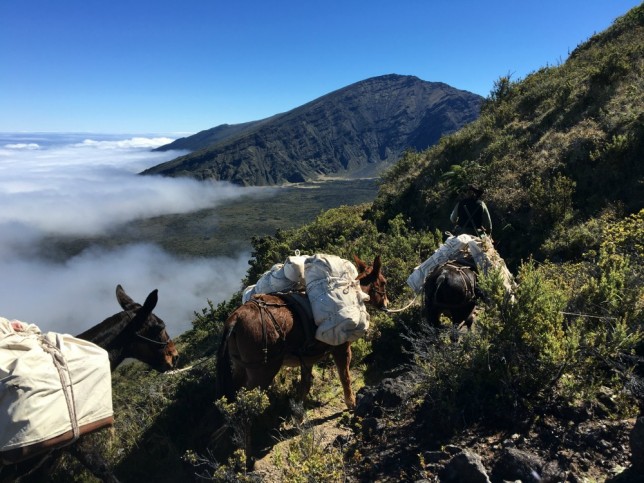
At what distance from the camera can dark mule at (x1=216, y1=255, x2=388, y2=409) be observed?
4.71 metres

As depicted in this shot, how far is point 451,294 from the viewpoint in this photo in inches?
240

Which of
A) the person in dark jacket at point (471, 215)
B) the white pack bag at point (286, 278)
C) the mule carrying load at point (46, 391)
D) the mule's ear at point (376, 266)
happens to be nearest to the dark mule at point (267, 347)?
the white pack bag at point (286, 278)

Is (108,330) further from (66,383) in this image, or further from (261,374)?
(261,374)

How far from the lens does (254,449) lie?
16.1 ft

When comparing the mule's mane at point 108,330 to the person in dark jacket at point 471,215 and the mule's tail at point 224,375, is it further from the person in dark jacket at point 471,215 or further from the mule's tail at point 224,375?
the person in dark jacket at point 471,215

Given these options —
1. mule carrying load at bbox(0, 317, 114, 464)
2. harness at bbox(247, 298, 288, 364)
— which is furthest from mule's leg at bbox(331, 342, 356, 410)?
mule carrying load at bbox(0, 317, 114, 464)

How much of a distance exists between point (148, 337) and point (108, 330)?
584 millimetres

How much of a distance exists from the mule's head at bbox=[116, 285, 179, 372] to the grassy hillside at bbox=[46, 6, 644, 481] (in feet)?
1.27

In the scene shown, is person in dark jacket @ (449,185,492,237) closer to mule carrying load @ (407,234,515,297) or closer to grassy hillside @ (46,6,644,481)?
grassy hillside @ (46,6,644,481)

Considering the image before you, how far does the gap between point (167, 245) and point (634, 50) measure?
468ft

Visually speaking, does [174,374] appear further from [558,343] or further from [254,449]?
[558,343]

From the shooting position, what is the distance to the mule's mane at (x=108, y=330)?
17.9ft

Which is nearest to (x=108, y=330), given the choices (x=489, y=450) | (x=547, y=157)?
(x=489, y=450)

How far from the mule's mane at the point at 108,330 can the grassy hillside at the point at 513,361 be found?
0.97 meters
